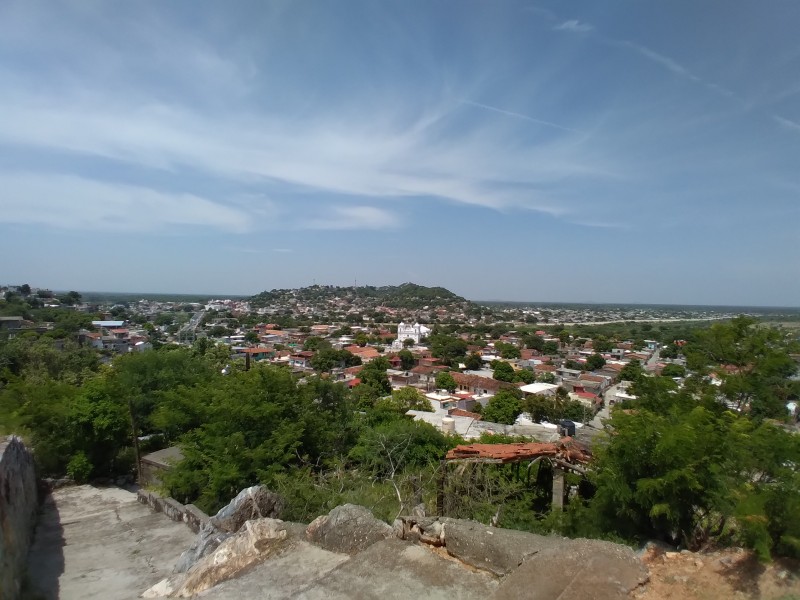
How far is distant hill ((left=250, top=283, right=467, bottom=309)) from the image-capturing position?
15350cm

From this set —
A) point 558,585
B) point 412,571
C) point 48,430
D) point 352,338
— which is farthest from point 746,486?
point 352,338

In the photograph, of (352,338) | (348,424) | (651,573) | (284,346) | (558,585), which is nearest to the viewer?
(558,585)

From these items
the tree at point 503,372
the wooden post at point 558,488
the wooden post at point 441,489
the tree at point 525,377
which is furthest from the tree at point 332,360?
the wooden post at point 558,488

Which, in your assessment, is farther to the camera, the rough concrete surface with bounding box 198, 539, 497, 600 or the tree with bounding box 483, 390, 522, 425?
the tree with bounding box 483, 390, 522, 425

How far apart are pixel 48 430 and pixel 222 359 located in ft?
70.2

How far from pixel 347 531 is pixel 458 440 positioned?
11947 millimetres

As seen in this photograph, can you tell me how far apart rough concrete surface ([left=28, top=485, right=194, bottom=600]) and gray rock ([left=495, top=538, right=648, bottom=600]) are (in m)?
4.25

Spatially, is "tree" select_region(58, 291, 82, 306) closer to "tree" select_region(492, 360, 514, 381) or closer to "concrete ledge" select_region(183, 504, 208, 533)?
"tree" select_region(492, 360, 514, 381)

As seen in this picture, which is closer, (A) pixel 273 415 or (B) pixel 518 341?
(A) pixel 273 415

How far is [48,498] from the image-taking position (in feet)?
33.3

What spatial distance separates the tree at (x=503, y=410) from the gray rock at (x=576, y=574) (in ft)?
87.6

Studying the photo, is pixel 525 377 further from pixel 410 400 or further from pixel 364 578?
pixel 364 578

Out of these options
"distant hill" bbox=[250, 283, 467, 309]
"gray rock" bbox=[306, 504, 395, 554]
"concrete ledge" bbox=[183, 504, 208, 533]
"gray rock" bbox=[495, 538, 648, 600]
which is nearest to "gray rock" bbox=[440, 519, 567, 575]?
"gray rock" bbox=[495, 538, 648, 600]

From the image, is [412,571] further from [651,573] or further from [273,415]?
[273,415]
